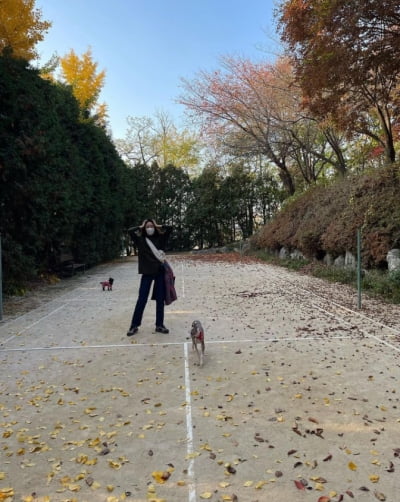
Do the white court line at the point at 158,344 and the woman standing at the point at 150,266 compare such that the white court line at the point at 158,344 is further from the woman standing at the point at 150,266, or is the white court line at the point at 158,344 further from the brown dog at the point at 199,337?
the brown dog at the point at 199,337

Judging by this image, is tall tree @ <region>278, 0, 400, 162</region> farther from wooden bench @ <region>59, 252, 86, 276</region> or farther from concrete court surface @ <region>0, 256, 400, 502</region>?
wooden bench @ <region>59, 252, 86, 276</region>

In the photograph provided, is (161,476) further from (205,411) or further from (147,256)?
(147,256)

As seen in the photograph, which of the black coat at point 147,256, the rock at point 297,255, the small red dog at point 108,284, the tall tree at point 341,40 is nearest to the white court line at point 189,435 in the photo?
the black coat at point 147,256

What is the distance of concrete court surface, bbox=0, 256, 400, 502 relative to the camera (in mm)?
2027

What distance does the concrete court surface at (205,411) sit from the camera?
2027 millimetres

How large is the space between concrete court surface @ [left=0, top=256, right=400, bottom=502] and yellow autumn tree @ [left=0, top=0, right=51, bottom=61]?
5.43 meters

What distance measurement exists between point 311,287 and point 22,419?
21.2 ft

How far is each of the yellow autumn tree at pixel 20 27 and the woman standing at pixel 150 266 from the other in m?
5.11

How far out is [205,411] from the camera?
279 cm

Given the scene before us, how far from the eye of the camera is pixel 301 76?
8.37 metres

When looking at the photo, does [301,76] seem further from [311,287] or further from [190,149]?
[190,149]

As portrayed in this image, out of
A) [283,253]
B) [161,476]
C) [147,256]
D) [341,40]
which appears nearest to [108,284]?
Result: [147,256]

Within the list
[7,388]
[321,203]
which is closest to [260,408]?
[7,388]

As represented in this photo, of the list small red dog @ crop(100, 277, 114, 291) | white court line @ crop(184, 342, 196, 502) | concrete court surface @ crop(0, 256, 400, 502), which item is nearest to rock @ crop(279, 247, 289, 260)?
small red dog @ crop(100, 277, 114, 291)
